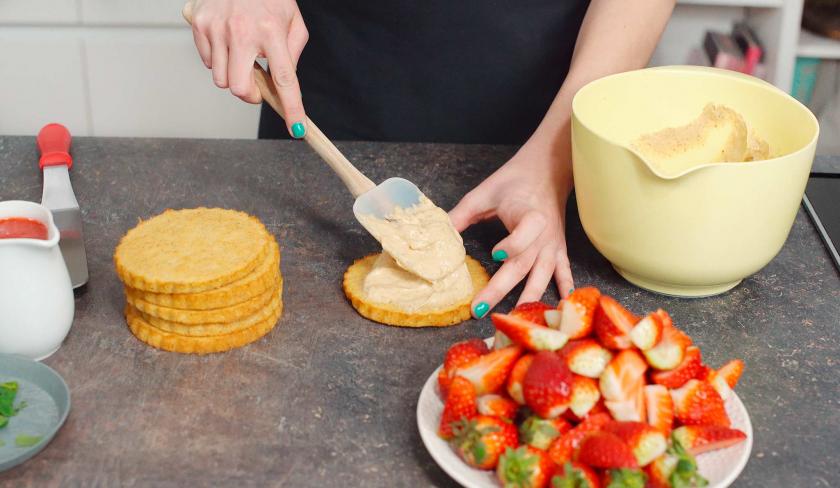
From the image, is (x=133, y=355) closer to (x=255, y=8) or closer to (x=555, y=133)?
(x=255, y=8)

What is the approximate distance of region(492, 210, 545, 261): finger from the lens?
1312 millimetres

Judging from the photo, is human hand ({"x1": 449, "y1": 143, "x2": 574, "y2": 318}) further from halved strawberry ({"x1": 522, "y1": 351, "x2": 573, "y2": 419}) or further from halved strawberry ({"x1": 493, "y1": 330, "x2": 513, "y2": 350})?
halved strawberry ({"x1": 522, "y1": 351, "x2": 573, "y2": 419})

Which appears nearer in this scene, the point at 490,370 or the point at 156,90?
the point at 490,370

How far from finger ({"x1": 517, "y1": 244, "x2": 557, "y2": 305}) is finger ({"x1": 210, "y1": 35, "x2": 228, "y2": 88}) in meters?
0.49

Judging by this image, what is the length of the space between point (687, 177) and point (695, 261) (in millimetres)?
127

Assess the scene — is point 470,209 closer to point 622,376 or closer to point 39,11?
point 622,376

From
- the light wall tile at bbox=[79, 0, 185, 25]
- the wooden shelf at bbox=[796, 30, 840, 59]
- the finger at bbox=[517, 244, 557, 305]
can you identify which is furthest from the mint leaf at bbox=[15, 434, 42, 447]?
the wooden shelf at bbox=[796, 30, 840, 59]

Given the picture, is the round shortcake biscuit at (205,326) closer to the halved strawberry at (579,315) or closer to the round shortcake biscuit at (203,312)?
the round shortcake biscuit at (203,312)

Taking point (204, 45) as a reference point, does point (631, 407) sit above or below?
below

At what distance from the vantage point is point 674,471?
0.92 metres

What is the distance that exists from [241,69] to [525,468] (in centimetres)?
70

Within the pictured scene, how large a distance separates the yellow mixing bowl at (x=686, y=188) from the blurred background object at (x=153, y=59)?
42.6 inches

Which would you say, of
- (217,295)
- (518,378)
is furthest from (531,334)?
(217,295)

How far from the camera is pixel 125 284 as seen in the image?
1.22 metres
